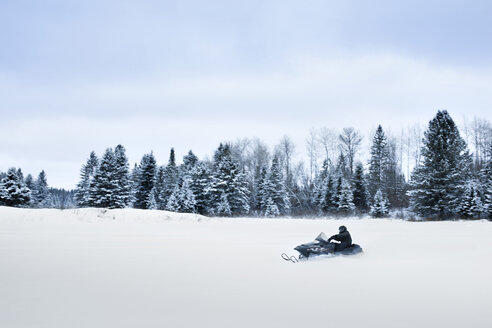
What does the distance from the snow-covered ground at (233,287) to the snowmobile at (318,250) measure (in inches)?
12.7

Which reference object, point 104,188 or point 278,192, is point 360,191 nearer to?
point 278,192

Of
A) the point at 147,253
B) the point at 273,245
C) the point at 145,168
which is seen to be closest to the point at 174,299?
the point at 147,253

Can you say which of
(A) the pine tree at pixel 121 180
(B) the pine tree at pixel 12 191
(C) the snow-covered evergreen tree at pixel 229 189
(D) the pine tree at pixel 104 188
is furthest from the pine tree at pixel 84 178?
(C) the snow-covered evergreen tree at pixel 229 189

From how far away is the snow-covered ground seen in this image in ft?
14.7

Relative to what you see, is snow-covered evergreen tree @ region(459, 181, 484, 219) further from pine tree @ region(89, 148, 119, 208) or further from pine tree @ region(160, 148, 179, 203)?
pine tree @ region(89, 148, 119, 208)

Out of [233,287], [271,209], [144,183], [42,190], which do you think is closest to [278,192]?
[271,209]

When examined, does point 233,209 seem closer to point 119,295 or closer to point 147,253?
point 147,253

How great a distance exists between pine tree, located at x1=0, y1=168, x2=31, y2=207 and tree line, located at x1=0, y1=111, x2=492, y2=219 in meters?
0.42

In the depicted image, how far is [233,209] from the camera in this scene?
3838cm

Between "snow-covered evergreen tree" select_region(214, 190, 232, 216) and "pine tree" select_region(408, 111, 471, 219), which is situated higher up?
"pine tree" select_region(408, 111, 471, 219)

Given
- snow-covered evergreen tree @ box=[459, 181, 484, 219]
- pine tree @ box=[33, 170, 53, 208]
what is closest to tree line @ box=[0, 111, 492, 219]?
snow-covered evergreen tree @ box=[459, 181, 484, 219]

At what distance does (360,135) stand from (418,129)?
8300 mm

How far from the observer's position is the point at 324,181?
136 ft

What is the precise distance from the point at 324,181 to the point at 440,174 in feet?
49.5
